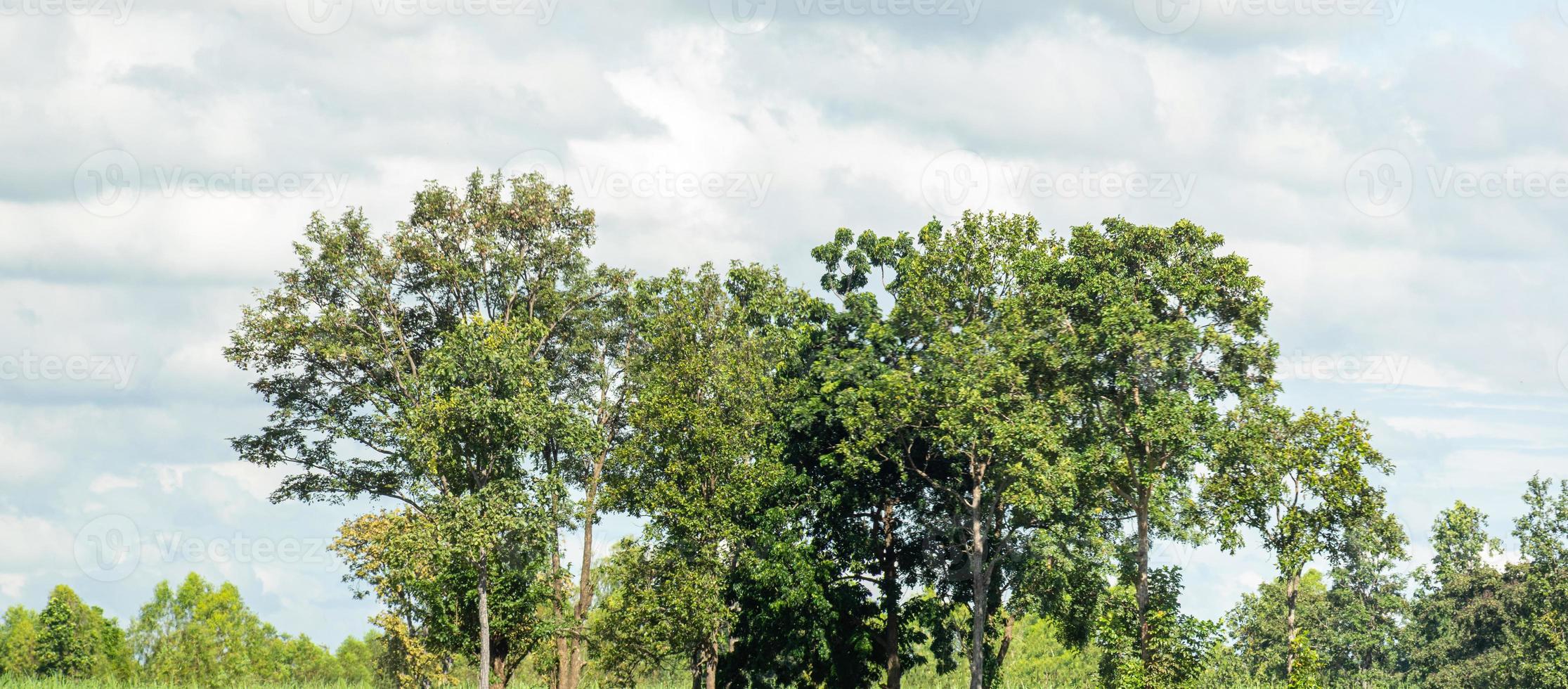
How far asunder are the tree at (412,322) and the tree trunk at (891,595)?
12.5 metres

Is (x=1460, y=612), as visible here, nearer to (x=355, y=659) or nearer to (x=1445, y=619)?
(x=1445, y=619)

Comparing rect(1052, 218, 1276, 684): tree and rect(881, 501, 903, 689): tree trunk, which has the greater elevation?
rect(1052, 218, 1276, 684): tree

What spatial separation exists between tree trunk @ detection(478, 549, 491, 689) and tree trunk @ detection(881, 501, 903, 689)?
15.1 m

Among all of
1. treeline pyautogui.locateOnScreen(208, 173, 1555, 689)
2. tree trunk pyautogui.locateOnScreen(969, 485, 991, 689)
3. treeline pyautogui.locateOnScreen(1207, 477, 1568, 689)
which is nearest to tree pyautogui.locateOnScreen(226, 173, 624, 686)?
treeline pyautogui.locateOnScreen(208, 173, 1555, 689)

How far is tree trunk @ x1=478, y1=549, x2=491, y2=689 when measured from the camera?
4516 cm

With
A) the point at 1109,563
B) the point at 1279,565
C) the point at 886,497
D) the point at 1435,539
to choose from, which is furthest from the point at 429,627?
the point at 1435,539

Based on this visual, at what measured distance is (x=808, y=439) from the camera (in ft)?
161

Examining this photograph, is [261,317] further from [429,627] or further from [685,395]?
[685,395]

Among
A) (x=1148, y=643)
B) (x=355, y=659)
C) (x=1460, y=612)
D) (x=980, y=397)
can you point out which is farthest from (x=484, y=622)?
(x=355, y=659)

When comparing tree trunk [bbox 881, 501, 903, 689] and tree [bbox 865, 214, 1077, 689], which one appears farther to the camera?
tree trunk [bbox 881, 501, 903, 689]

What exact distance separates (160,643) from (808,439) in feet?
321

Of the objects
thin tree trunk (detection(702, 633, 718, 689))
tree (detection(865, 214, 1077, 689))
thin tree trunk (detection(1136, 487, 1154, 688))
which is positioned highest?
tree (detection(865, 214, 1077, 689))

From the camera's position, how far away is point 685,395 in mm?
49250

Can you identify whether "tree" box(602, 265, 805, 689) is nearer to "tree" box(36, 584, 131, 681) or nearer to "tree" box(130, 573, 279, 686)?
"tree" box(130, 573, 279, 686)
